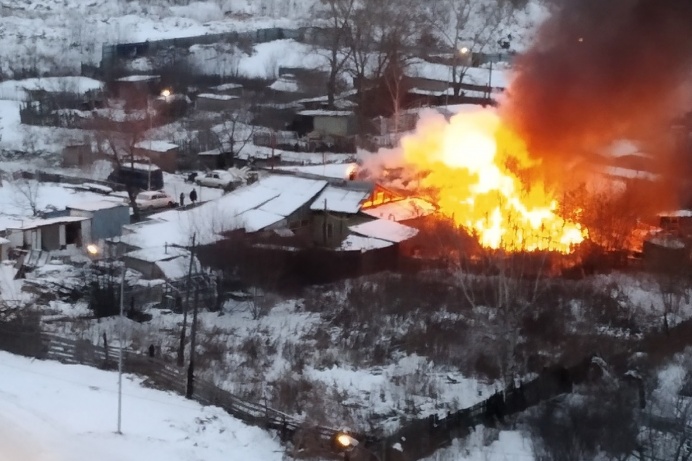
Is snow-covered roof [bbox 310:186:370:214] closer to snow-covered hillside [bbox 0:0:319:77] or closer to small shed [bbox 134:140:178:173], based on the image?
small shed [bbox 134:140:178:173]

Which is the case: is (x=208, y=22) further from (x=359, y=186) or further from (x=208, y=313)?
(x=208, y=313)

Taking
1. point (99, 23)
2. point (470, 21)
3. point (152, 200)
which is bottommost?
point (152, 200)

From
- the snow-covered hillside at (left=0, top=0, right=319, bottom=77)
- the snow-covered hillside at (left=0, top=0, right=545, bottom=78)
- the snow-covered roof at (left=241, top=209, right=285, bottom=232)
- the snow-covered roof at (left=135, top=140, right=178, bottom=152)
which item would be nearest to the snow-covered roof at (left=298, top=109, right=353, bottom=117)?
the snow-covered roof at (left=135, top=140, right=178, bottom=152)

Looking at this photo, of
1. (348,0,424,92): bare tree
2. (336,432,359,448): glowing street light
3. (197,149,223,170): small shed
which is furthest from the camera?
(348,0,424,92): bare tree

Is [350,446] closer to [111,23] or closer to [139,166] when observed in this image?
[139,166]

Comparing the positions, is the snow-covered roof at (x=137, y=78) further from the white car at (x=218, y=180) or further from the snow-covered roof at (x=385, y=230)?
the snow-covered roof at (x=385, y=230)

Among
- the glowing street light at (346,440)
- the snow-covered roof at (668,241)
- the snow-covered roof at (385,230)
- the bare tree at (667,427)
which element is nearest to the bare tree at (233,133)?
the snow-covered roof at (385,230)

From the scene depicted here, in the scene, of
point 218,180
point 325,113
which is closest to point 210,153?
point 218,180

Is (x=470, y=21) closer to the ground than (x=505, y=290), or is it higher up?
higher up
